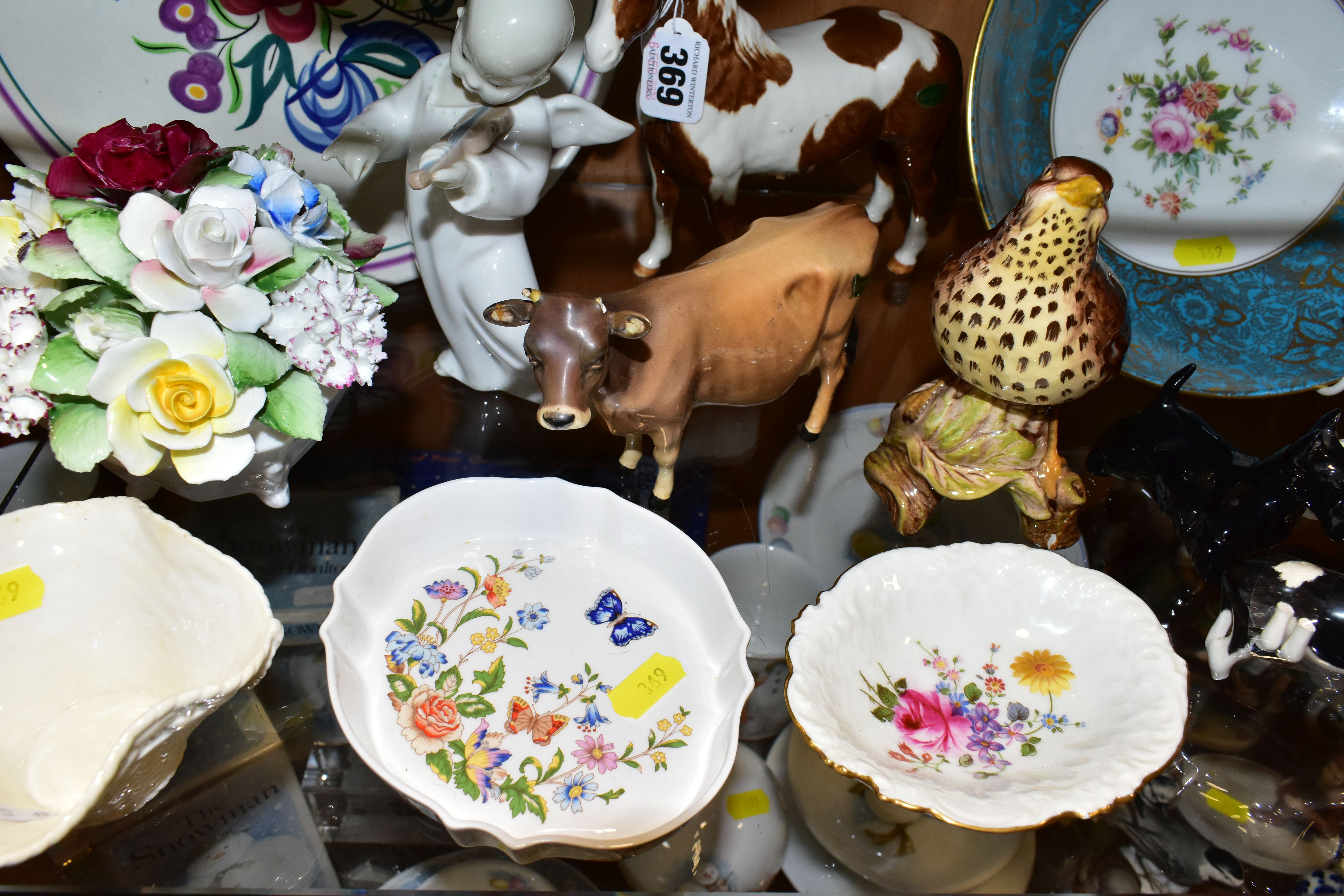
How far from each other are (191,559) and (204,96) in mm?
440

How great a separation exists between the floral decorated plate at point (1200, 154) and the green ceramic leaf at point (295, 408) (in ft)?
1.75

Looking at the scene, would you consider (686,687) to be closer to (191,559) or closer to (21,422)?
(191,559)

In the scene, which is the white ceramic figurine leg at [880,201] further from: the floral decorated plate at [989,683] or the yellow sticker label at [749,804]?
the yellow sticker label at [749,804]

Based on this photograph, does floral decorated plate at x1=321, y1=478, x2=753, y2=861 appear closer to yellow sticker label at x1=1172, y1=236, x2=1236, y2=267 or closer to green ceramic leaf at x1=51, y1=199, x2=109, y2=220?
green ceramic leaf at x1=51, y1=199, x2=109, y2=220

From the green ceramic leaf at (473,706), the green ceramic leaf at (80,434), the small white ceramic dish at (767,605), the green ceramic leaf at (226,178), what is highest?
the green ceramic leaf at (226,178)

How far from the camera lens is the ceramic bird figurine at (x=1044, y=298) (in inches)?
23.7

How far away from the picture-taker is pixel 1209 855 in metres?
0.71

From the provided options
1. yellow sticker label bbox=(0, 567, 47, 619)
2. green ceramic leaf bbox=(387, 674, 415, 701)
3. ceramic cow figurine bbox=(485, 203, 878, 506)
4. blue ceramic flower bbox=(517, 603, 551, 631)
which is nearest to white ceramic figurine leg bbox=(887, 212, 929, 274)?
ceramic cow figurine bbox=(485, 203, 878, 506)

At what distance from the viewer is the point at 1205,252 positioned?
86 cm

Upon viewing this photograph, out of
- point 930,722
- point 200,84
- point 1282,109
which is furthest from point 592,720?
point 1282,109

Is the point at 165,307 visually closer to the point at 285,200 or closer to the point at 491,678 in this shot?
the point at 285,200

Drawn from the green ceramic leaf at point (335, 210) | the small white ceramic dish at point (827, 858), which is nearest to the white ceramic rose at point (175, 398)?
the green ceramic leaf at point (335, 210)

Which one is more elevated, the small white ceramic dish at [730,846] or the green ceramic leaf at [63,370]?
the green ceramic leaf at [63,370]

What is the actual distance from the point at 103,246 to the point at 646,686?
1.55ft
